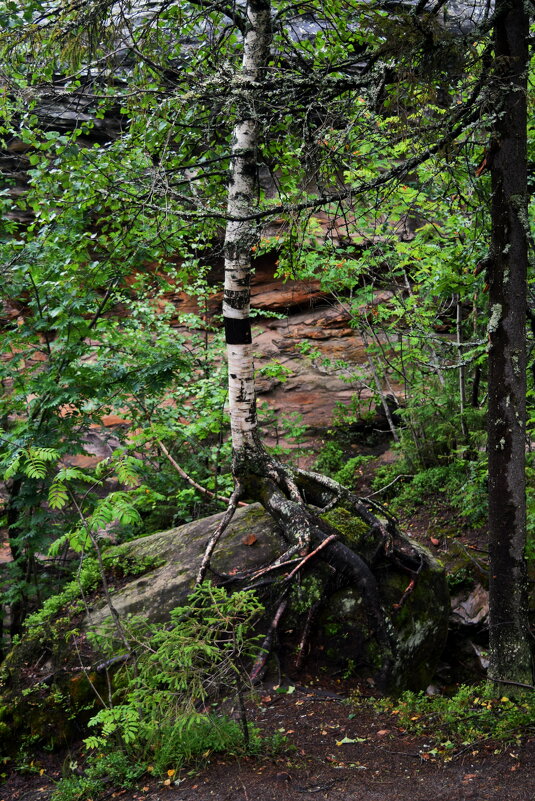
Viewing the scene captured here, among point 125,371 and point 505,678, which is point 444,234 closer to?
point 125,371

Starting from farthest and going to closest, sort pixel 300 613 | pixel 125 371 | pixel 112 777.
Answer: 1. pixel 125 371
2. pixel 300 613
3. pixel 112 777

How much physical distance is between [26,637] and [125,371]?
306cm

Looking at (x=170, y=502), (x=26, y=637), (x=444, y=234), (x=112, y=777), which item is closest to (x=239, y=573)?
(x=112, y=777)

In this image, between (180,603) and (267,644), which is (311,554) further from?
(180,603)

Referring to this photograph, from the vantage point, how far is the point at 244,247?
4820 millimetres

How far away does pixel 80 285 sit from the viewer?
6.24m

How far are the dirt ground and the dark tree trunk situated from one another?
2.57 feet

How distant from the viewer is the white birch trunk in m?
5.11

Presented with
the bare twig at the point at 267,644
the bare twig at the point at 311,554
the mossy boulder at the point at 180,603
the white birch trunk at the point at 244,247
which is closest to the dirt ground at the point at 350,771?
the bare twig at the point at 267,644

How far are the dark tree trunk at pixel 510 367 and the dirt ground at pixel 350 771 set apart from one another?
78cm

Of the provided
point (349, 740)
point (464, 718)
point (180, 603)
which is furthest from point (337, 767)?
point (180, 603)

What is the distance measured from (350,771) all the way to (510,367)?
288cm

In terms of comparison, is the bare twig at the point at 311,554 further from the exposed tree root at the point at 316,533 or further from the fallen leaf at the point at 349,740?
the fallen leaf at the point at 349,740

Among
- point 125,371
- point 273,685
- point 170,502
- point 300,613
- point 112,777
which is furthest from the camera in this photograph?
point 170,502
